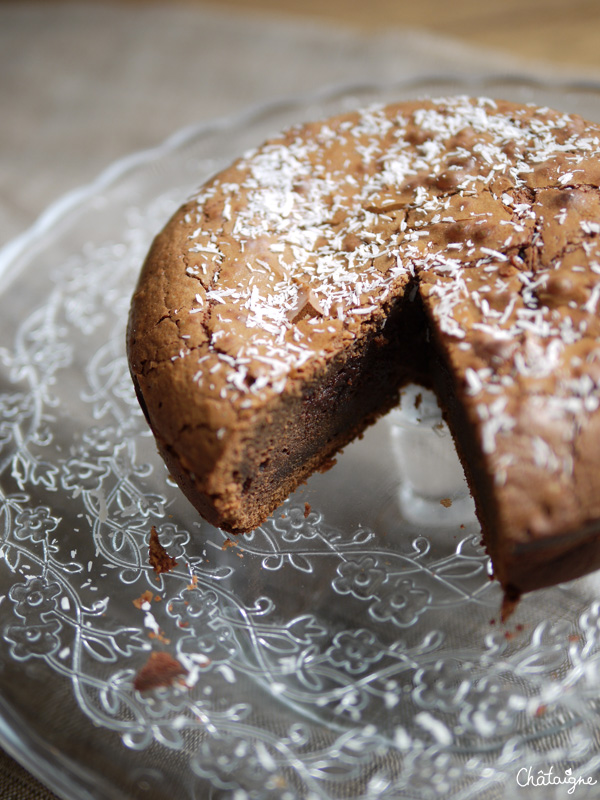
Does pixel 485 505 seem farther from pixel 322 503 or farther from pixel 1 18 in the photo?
pixel 1 18

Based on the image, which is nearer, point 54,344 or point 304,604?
point 304,604

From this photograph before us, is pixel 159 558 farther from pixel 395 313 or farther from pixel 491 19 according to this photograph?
pixel 491 19

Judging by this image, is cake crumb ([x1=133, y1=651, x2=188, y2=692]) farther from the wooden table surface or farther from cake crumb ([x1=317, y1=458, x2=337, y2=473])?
the wooden table surface

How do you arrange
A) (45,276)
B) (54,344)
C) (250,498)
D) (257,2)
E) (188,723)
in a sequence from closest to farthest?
(188,723)
(250,498)
(54,344)
(45,276)
(257,2)

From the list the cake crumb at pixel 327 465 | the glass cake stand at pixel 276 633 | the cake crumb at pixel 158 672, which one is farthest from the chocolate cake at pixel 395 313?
the cake crumb at pixel 158 672

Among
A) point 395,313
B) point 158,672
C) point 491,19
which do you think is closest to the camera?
point 158,672

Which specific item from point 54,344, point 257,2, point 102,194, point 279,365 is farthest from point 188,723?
point 257,2

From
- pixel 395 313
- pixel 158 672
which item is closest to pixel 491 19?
pixel 395 313
